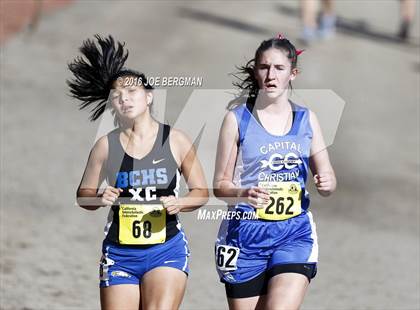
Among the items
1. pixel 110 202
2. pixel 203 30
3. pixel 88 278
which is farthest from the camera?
pixel 203 30

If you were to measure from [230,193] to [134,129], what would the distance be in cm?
66

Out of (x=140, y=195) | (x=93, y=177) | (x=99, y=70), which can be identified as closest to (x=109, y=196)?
(x=140, y=195)

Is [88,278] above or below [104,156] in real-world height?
below

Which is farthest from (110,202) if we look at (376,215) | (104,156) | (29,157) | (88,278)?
(29,157)

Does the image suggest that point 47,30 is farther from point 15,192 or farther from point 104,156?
point 104,156

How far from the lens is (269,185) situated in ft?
19.4

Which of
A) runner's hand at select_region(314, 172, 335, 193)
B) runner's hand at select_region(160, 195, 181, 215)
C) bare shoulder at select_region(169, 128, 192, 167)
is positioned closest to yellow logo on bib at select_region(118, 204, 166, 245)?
runner's hand at select_region(160, 195, 181, 215)

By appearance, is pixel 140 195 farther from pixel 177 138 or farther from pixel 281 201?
pixel 281 201

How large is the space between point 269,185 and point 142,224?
752 millimetres

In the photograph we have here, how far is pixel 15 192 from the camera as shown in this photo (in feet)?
40.8

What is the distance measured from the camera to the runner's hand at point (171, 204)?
5.67 meters

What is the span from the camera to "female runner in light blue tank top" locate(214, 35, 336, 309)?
19.4 feet

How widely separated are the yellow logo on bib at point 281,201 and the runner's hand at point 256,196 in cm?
7

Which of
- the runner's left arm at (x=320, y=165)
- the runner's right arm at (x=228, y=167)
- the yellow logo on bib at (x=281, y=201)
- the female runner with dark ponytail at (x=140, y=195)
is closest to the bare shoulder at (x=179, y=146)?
the female runner with dark ponytail at (x=140, y=195)
